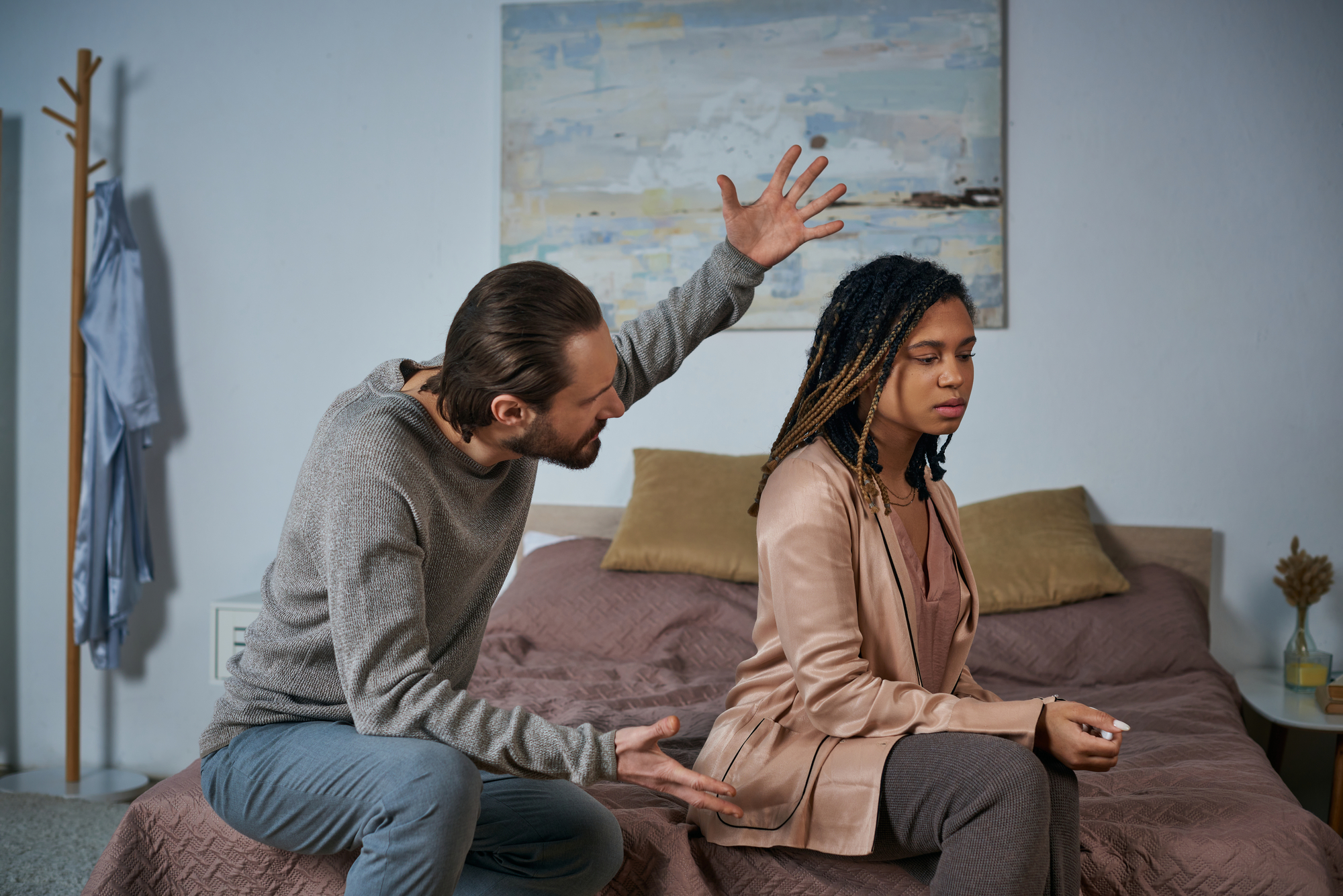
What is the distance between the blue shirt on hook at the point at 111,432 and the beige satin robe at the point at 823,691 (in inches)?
85.8

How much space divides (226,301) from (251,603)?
0.92 m

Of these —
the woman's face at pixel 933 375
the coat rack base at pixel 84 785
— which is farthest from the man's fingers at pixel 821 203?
the coat rack base at pixel 84 785

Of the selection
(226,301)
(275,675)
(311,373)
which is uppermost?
(226,301)

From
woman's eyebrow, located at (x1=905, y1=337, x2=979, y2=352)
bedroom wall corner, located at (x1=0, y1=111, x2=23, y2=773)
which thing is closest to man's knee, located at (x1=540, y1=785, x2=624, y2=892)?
woman's eyebrow, located at (x1=905, y1=337, x2=979, y2=352)

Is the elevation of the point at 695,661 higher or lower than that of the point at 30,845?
higher

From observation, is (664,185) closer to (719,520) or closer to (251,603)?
(719,520)

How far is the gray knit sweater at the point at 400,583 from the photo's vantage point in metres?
1.11

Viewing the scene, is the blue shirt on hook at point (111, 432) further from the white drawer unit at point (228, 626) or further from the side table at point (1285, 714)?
the side table at point (1285, 714)

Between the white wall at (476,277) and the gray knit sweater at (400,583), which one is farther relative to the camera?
the white wall at (476,277)

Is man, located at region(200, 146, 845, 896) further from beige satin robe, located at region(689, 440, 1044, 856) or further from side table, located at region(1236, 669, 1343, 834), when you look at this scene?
side table, located at region(1236, 669, 1343, 834)

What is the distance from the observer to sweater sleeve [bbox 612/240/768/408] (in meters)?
1.50

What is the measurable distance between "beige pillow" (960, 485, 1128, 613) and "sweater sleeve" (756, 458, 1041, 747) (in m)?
1.12

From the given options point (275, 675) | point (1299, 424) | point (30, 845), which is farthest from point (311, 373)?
point (1299, 424)

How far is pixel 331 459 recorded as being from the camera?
1.17 meters
